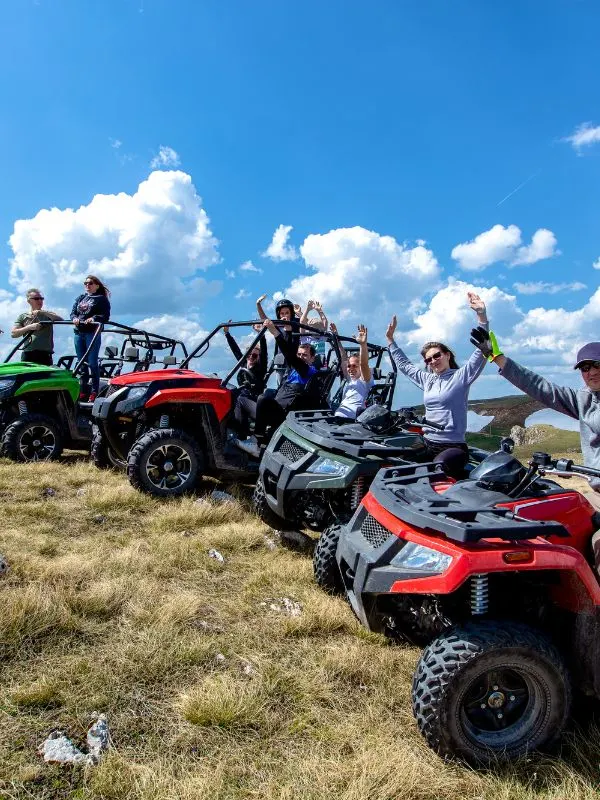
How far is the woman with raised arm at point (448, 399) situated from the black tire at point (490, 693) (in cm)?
206

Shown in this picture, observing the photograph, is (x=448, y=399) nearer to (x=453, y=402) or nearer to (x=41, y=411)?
(x=453, y=402)

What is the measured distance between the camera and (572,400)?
3.74m

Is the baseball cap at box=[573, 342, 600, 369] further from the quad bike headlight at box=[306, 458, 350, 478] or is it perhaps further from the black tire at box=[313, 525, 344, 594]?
the black tire at box=[313, 525, 344, 594]

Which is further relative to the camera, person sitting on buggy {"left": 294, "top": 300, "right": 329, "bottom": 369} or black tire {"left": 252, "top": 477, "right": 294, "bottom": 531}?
person sitting on buggy {"left": 294, "top": 300, "right": 329, "bottom": 369}

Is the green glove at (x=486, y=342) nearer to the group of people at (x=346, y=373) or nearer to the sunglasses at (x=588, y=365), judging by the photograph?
the group of people at (x=346, y=373)

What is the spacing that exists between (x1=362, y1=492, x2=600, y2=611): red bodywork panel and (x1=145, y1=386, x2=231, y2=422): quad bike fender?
12.8 ft

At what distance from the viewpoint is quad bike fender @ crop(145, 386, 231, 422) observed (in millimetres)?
6352

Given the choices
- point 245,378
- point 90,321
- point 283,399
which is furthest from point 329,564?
point 90,321

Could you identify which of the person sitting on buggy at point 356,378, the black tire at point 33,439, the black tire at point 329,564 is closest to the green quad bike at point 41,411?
the black tire at point 33,439

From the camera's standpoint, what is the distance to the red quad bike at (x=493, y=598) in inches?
92.6

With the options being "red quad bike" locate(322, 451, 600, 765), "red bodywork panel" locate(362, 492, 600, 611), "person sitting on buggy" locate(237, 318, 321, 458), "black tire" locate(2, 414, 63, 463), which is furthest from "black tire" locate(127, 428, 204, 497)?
"red bodywork panel" locate(362, 492, 600, 611)

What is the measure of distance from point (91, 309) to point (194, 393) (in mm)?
3082

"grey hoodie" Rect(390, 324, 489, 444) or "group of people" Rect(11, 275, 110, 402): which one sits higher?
"group of people" Rect(11, 275, 110, 402)

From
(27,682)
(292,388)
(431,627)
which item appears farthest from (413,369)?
(27,682)
